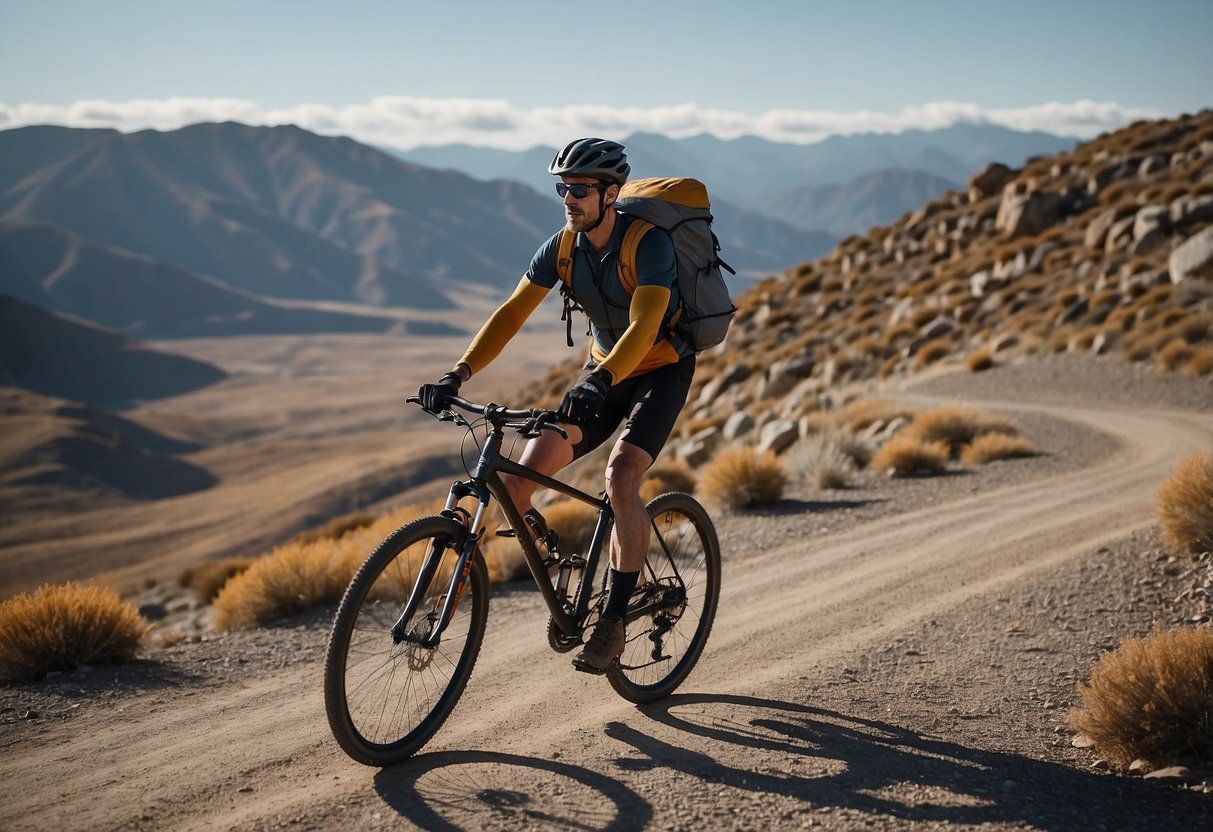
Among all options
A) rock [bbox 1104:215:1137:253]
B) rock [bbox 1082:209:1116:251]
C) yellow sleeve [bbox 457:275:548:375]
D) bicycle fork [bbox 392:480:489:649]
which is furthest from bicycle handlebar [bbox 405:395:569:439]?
rock [bbox 1082:209:1116:251]

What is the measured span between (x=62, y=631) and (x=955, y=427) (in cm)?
1269

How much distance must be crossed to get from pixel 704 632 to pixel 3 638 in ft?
14.2

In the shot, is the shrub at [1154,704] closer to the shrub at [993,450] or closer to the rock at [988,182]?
the shrub at [993,450]

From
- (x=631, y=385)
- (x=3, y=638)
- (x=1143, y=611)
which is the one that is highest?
(x=631, y=385)

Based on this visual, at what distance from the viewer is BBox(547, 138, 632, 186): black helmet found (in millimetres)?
4598

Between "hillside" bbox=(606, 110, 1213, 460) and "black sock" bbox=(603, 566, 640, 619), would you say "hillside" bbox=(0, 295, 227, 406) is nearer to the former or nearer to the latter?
"hillside" bbox=(606, 110, 1213, 460)

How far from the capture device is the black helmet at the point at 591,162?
4598 millimetres

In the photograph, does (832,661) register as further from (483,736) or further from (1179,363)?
(1179,363)

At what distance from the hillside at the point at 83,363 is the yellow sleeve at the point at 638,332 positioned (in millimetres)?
154603

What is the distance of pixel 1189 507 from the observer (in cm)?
743

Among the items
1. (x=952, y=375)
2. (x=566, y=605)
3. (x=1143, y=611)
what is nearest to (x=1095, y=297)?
(x=952, y=375)

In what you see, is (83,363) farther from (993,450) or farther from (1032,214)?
(993,450)

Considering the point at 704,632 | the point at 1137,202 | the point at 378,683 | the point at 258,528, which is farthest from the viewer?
the point at 258,528

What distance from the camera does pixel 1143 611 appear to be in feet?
21.7
